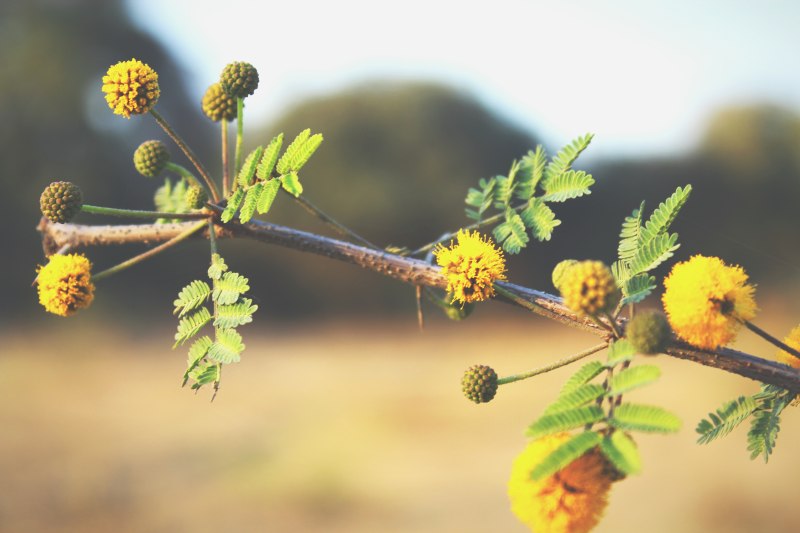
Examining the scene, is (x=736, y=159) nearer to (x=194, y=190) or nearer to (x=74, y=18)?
(x=194, y=190)

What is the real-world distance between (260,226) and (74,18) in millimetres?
20185

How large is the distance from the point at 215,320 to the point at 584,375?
2.55 feet

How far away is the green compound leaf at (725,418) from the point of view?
133cm

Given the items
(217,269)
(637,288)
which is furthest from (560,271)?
(217,269)

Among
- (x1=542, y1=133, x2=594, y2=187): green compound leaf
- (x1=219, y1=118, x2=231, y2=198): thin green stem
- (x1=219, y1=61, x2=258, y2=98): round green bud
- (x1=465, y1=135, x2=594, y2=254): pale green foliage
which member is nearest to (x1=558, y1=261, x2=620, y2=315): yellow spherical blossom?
(x1=465, y1=135, x2=594, y2=254): pale green foliage

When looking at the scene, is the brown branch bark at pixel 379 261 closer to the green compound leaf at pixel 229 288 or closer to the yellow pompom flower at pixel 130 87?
the green compound leaf at pixel 229 288

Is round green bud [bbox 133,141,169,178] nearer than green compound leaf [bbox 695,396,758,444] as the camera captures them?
No

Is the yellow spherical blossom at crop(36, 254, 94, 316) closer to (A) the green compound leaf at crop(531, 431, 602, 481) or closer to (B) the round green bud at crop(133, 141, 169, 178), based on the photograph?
(B) the round green bud at crop(133, 141, 169, 178)

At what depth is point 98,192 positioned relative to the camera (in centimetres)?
1641

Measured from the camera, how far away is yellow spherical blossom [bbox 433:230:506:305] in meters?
1.36

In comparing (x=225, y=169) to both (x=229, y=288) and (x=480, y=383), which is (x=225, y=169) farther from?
(x=480, y=383)

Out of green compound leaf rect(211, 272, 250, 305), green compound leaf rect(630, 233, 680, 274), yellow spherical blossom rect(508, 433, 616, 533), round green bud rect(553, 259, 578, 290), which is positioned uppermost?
green compound leaf rect(630, 233, 680, 274)

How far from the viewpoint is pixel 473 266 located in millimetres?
1368

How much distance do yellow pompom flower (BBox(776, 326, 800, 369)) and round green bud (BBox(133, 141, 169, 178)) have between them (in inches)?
58.2
